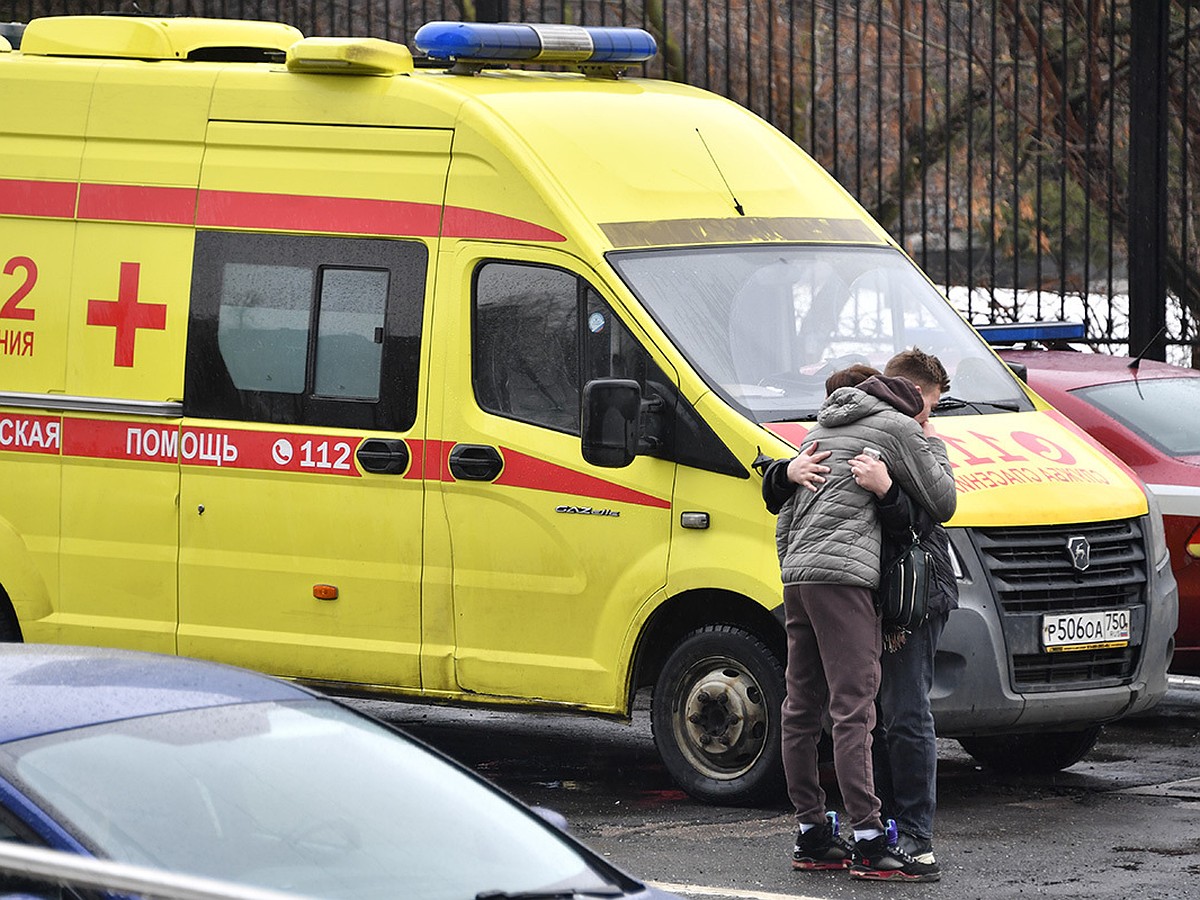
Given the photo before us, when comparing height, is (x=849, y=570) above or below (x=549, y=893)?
above

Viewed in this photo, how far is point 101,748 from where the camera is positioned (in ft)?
13.0

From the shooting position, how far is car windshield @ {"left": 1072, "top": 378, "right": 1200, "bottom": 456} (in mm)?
9992

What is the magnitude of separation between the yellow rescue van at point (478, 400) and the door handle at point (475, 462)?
1cm

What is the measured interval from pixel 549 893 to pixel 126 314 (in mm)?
5330

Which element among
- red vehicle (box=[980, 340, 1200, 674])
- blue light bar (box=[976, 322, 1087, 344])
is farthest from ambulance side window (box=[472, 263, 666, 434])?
blue light bar (box=[976, 322, 1087, 344])

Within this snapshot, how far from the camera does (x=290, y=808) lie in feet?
13.2

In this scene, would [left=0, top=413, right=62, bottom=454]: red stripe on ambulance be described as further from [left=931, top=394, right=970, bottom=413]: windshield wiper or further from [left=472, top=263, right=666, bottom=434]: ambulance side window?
[left=931, top=394, right=970, bottom=413]: windshield wiper

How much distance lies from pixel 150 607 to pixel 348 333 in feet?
4.41

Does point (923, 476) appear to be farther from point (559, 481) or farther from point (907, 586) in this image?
point (559, 481)

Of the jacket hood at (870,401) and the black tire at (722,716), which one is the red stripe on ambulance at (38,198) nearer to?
the black tire at (722,716)

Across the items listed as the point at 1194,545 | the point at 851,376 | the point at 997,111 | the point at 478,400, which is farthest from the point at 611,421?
the point at 997,111

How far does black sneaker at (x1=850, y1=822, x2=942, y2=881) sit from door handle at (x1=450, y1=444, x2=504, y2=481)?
207 centimetres

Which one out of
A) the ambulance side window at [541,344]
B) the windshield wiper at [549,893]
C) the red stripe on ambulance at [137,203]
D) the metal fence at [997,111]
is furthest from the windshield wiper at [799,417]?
the metal fence at [997,111]

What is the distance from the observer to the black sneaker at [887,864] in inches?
273
